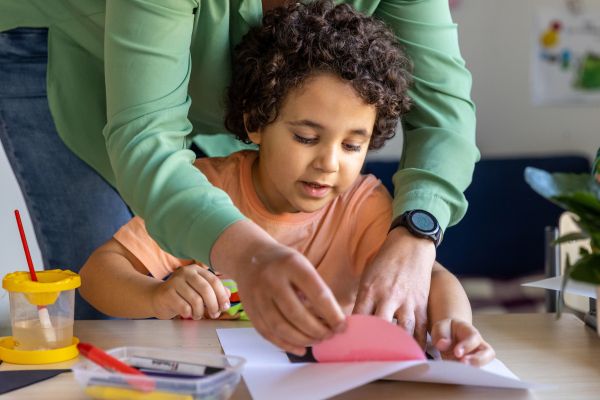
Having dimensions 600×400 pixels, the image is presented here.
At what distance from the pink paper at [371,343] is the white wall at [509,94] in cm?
245

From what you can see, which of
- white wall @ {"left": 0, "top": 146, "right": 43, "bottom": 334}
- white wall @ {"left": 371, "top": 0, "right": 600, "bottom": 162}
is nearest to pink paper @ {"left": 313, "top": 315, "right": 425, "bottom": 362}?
white wall @ {"left": 0, "top": 146, "right": 43, "bottom": 334}


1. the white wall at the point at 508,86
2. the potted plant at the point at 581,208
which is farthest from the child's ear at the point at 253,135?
the white wall at the point at 508,86

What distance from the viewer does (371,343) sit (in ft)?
3.09

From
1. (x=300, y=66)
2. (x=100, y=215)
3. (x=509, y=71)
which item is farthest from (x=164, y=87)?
(x=509, y=71)

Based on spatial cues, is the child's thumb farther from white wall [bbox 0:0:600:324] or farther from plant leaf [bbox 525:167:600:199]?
white wall [bbox 0:0:600:324]

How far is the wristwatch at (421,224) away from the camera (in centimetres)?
121

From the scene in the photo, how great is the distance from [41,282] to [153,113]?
0.80 ft

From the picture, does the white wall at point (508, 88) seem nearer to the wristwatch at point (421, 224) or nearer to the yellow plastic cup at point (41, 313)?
the wristwatch at point (421, 224)

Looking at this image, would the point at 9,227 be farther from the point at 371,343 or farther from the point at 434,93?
the point at 371,343

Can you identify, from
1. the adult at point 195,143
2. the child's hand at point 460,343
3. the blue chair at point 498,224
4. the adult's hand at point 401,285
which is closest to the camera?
the adult at point 195,143

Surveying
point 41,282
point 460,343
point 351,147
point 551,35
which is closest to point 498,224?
point 551,35

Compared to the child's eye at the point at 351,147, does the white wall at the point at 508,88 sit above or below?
below

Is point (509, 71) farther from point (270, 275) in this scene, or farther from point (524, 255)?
point (270, 275)

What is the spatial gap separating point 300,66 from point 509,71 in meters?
2.22
